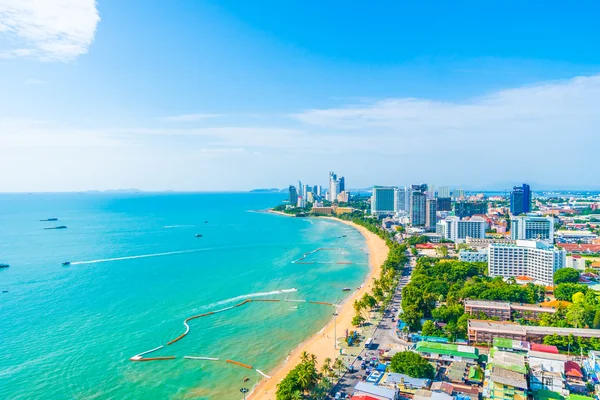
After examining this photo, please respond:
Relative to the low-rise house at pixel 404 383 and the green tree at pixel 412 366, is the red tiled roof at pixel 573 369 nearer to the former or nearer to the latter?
the green tree at pixel 412 366

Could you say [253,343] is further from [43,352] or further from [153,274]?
[153,274]

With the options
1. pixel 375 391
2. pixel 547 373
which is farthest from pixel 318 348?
pixel 547 373

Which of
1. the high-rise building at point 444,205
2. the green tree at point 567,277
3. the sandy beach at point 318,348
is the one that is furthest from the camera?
the high-rise building at point 444,205

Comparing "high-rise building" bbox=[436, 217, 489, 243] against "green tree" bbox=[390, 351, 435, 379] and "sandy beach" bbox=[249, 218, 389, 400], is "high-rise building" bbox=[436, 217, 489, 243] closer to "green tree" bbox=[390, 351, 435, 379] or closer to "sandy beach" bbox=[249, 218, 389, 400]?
"sandy beach" bbox=[249, 218, 389, 400]

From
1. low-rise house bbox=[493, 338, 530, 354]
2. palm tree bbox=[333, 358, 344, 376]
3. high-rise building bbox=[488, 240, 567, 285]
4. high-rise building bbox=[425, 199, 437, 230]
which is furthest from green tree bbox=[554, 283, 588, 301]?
high-rise building bbox=[425, 199, 437, 230]

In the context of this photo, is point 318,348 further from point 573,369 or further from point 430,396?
point 573,369

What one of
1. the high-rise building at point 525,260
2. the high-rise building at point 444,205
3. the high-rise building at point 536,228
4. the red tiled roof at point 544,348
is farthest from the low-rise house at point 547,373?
the high-rise building at point 444,205
